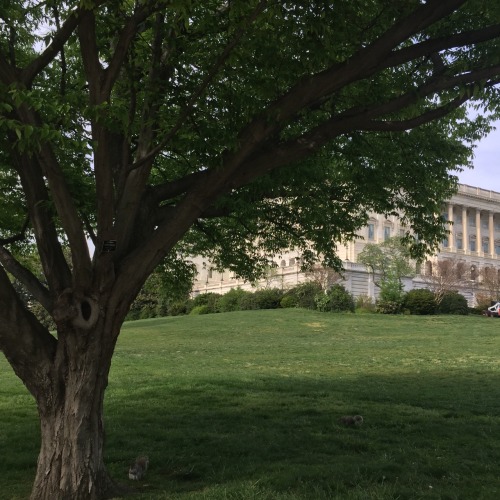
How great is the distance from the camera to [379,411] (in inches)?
427

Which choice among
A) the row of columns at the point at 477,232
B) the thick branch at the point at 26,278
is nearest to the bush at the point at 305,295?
the thick branch at the point at 26,278

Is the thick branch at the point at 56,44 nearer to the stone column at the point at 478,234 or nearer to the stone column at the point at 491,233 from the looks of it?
the stone column at the point at 478,234

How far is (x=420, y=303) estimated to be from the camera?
155 ft

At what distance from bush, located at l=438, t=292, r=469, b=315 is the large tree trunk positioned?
46.5 meters

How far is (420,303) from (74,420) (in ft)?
147

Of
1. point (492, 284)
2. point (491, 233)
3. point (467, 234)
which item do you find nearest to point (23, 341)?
point (492, 284)

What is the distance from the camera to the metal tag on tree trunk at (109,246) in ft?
19.0

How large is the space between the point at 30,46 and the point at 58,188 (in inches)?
196

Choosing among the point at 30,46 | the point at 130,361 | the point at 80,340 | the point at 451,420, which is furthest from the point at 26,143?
the point at 130,361

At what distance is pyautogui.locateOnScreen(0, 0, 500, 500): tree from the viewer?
556 centimetres

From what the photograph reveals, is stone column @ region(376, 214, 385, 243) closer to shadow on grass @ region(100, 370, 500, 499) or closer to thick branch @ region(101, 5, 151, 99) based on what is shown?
shadow on grass @ region(100, 370, 500, 499)

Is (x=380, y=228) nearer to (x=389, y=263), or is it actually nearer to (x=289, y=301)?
(x=389, y=263)

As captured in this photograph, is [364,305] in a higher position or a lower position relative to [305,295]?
lower

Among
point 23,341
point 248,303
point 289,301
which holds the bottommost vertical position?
point 248,303
